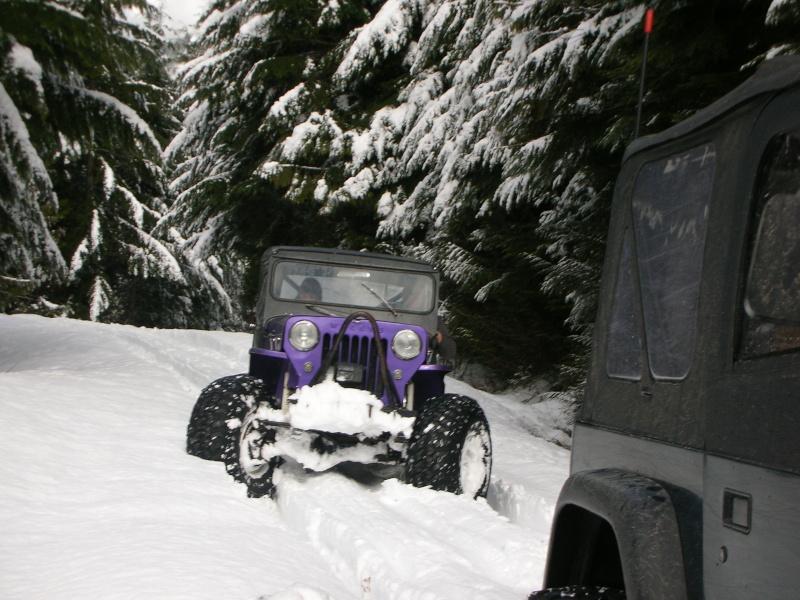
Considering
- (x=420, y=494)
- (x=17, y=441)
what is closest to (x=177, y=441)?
(x=17, y=441)

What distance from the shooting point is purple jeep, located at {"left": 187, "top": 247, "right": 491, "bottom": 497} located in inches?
226

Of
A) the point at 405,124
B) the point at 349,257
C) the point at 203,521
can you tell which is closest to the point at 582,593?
the point at 203,521

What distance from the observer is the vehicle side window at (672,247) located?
1.91 meters

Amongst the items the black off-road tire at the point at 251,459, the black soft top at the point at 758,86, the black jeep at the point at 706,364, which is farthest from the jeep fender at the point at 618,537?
the black off-road tire at the point at 251,459

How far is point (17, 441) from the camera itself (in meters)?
5.54

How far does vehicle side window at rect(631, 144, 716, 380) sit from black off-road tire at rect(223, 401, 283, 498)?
4.00 meters

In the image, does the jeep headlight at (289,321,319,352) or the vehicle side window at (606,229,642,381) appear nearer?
the vehicle side window at (606,229,642,381)

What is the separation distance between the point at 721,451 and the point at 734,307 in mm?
279

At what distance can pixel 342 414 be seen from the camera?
229 inches

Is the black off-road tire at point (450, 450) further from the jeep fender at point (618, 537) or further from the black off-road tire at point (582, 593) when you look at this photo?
the black off-road tire at point (582, 593)

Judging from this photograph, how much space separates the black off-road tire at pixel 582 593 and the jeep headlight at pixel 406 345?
425 centimetres

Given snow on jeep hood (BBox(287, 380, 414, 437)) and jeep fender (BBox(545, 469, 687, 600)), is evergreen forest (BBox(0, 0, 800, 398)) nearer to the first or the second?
snow on jeep hood (BBox(287, 380, 414, 437))

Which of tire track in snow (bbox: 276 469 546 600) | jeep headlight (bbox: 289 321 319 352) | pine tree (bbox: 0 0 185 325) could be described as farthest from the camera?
pine tree (bbox: 0 0 185 325)

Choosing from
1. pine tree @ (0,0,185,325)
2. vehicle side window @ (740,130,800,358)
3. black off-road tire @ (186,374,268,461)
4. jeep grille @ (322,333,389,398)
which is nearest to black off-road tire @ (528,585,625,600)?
vehicle side window @ (740,130,800,358)
